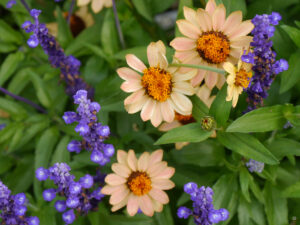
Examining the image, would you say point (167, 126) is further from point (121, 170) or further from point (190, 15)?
point (190, 15)

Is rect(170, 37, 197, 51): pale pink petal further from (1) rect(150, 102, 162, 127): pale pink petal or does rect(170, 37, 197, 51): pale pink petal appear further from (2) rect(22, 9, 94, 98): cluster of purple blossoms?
(2) rect(22, 9, 94, 98): cluster of purple blossoms

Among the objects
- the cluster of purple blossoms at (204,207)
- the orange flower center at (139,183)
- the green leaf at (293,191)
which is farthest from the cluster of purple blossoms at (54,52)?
the green leaf at (293,191)

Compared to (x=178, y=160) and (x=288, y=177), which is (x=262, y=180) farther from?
(x=178, y=160)

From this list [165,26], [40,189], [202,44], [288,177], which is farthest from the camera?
[165,26]

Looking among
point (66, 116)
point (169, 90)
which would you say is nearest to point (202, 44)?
point (169, 90)

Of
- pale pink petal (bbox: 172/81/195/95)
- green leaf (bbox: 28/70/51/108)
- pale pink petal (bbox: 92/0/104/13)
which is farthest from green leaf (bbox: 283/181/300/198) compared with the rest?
pale pink petal (bbox: 92/0/104/13)

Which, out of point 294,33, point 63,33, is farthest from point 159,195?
point 63,33

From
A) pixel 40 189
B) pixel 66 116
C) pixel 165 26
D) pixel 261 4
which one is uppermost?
pixel 66 116

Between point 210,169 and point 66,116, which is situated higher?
point 66,116
